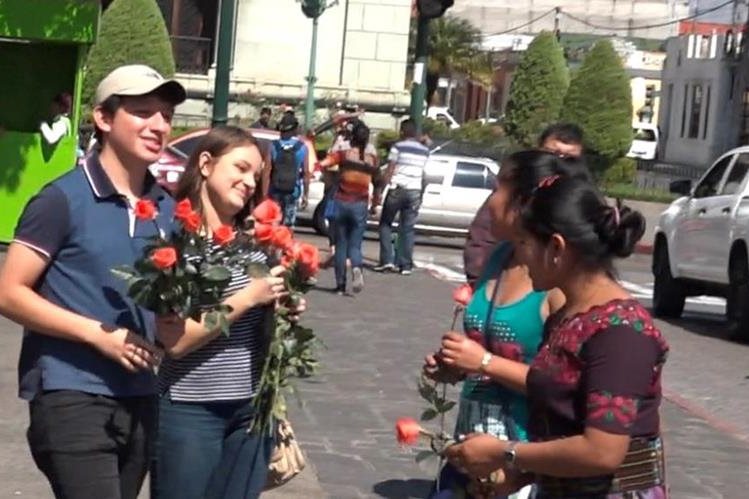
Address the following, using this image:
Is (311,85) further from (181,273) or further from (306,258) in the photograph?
(181,273)

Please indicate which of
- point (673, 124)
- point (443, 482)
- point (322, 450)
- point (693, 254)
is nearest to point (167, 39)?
point (693, 254)

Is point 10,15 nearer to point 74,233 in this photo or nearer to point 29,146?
point 29,146

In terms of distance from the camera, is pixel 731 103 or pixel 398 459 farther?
pixel 731 103

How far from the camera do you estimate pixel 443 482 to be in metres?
5.55

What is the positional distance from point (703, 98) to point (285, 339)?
204 feet

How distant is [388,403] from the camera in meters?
11.3

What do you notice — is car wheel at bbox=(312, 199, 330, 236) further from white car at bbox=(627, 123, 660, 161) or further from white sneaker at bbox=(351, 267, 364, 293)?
white car at bbox=(627, 123, 660, 161)

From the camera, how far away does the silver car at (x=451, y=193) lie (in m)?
26.6

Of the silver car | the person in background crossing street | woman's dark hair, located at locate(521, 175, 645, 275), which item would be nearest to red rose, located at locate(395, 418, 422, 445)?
woman's dark hair, located at locate(521, 175, 645, 275)

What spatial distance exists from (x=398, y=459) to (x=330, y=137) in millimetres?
25116

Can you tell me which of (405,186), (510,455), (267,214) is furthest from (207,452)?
(405,186)

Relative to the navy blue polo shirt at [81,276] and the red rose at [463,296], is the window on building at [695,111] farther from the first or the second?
the navy blue polo shirt at [81,276]

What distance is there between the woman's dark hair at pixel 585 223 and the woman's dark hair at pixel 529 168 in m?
0.51

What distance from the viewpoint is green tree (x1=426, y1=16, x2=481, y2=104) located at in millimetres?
58344
